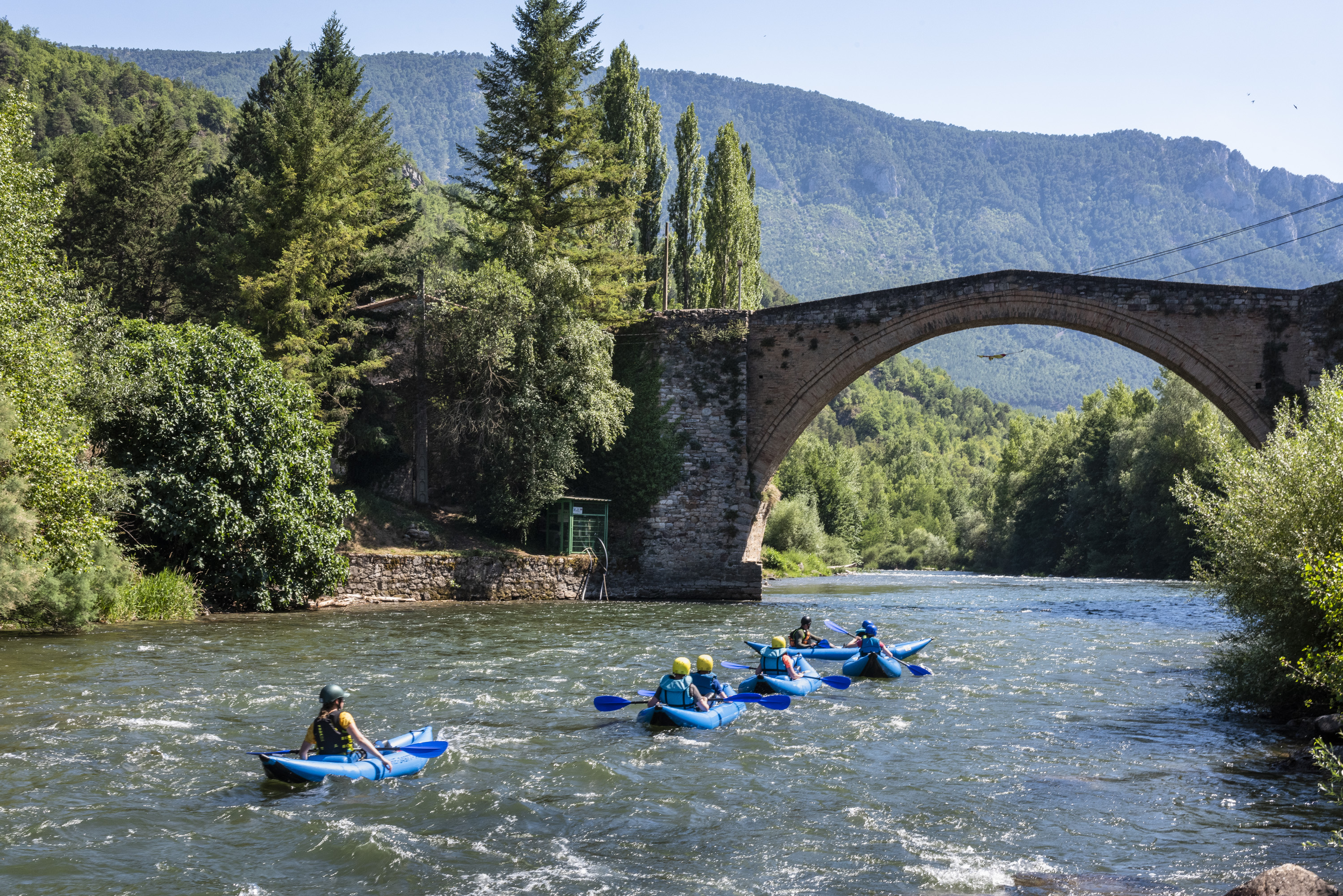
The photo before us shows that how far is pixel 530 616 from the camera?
882 inches

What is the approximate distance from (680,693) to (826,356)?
17.7 meters

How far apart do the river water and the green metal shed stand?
10557 mm

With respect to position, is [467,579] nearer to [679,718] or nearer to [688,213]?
[679,718]

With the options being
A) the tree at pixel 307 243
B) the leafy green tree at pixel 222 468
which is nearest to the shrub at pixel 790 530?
the tree at pixel 307 243

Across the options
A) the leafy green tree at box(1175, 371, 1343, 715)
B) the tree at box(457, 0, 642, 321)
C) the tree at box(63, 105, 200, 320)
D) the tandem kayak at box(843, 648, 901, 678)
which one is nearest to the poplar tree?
the tree at box(457, 0, 642, 321)

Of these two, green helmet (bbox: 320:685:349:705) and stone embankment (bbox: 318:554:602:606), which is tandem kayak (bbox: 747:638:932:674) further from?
stone embankment (bbox: 318:554:602:606)

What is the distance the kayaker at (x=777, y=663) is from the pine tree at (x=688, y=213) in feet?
85.3

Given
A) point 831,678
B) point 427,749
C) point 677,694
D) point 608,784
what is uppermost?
point 677,694

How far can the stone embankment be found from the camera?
2398cm

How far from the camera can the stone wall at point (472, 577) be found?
2408 centimetres

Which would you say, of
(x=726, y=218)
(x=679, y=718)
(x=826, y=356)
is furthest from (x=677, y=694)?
(x=726, y=218)

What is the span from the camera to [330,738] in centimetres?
920

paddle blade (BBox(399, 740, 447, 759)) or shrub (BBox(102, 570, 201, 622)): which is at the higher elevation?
shrub (BBox(102, 570, 201, 622))

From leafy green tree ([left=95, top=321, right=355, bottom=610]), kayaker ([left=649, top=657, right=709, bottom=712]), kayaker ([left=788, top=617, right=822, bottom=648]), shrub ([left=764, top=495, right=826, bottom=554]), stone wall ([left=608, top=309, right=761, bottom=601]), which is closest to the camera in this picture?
kayaker ([left=649, top=657, right=709, bottom=712])
